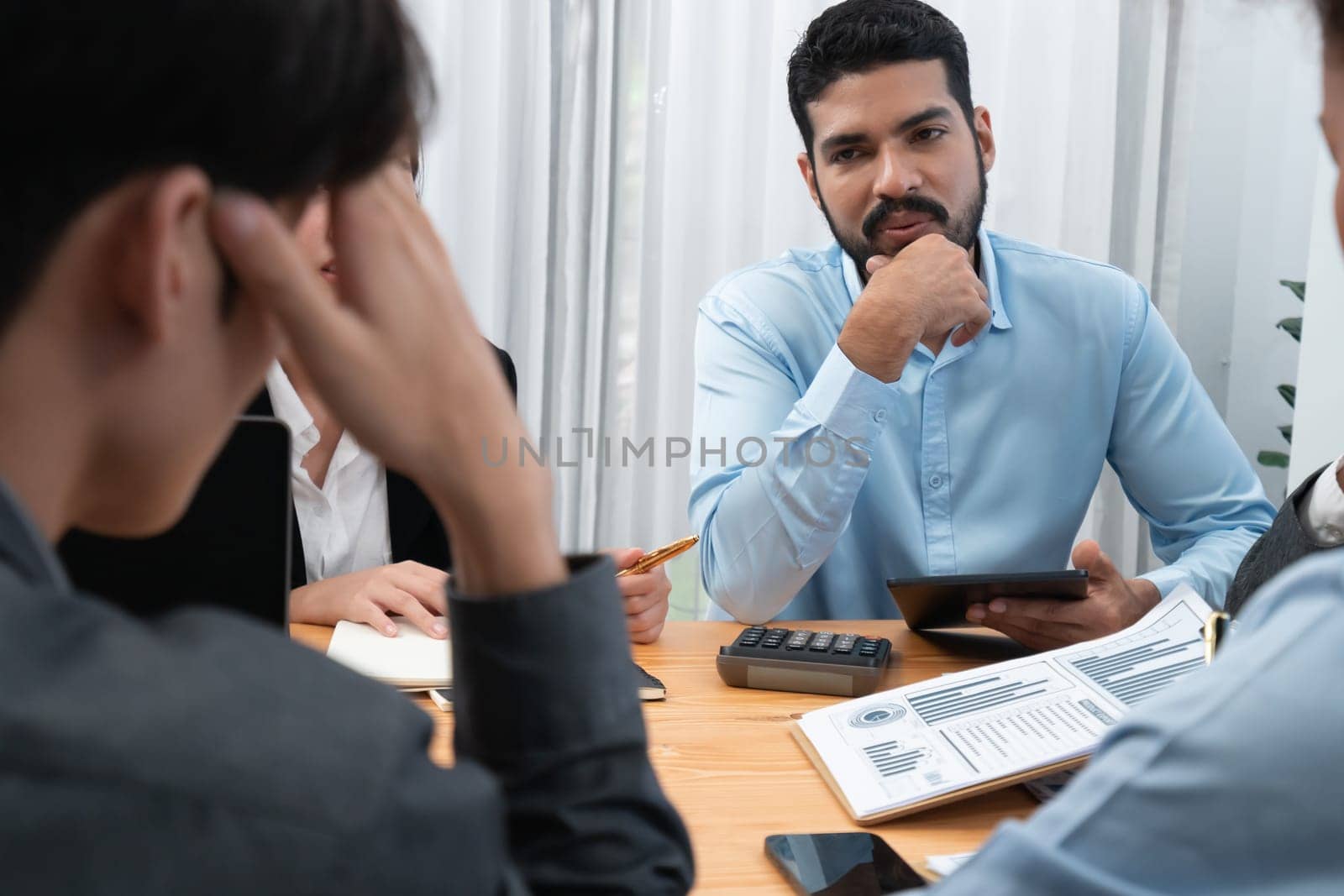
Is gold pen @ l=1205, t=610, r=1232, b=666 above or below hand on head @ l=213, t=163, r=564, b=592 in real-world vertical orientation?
below

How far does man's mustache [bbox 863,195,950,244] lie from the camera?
6.10ft

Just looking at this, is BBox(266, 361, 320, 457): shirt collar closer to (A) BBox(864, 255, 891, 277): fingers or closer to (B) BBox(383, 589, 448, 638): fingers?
(B) BBox(383, 589, 448, 638): fingers

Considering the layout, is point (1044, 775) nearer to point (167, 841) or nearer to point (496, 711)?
point (496, 711)

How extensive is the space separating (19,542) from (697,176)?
2286mm

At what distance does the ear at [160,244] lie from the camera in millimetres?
448

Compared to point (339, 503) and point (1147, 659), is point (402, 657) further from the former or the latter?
point (1147, 659)

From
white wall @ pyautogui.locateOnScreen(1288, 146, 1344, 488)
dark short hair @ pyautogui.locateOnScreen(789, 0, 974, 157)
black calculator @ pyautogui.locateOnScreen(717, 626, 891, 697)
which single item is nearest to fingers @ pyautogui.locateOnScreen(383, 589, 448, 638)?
black calculator @ pyautogui.locateOnScreen(717, 626, 891, 697)

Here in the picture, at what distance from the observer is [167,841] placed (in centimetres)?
39

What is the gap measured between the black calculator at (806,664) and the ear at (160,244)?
82 cm

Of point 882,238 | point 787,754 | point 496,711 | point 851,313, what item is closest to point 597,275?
point 882,238

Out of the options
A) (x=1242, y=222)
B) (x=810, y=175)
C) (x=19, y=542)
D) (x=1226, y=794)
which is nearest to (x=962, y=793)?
(x=1226, y=794)

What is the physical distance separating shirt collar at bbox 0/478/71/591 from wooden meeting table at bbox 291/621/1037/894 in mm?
402

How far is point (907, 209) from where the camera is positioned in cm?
187

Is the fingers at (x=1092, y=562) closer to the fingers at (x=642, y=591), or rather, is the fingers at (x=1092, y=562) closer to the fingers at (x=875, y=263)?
the fingers at (x=642, y=591)
